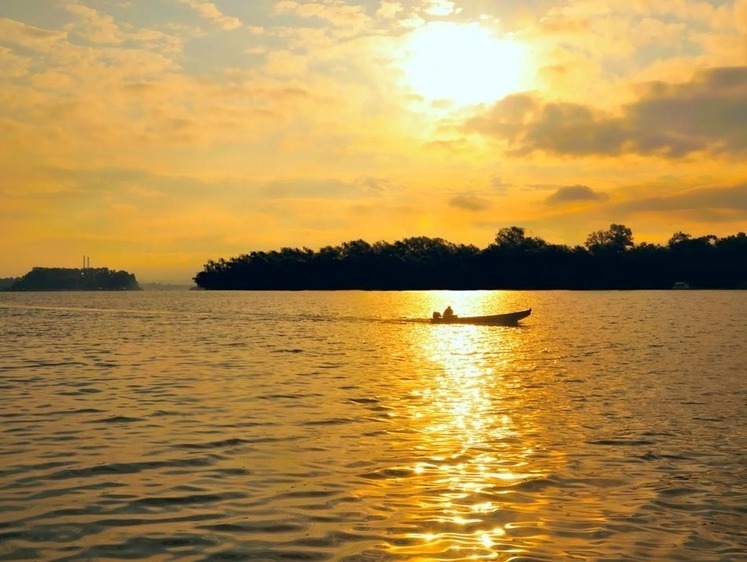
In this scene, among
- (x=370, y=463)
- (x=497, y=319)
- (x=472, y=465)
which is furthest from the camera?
(x=497, y=319)

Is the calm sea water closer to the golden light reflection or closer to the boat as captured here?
the golden light reflection

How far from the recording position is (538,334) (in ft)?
245

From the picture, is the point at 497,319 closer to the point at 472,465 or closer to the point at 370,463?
the point at 472,465

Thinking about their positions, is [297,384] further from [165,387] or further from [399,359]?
[399,359]

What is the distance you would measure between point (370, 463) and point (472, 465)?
249 cm

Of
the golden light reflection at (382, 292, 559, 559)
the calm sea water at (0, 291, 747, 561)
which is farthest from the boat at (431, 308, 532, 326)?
the golden light reflection at (382, 292, 559, 559)

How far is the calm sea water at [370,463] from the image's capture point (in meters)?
12.3

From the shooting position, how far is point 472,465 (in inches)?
699

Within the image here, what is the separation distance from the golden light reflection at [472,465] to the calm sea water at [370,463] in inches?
2.7

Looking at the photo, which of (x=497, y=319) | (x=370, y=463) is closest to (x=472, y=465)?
(x=370, y=463)

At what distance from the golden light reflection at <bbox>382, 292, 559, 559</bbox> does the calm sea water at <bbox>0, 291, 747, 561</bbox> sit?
7 cm

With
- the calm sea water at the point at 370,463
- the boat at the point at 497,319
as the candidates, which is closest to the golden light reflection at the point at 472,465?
the calm sea water at the point at 370,463

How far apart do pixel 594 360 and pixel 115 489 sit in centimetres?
3759

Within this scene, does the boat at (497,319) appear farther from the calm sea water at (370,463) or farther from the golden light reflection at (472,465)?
the golden light reflection at (472,465)
